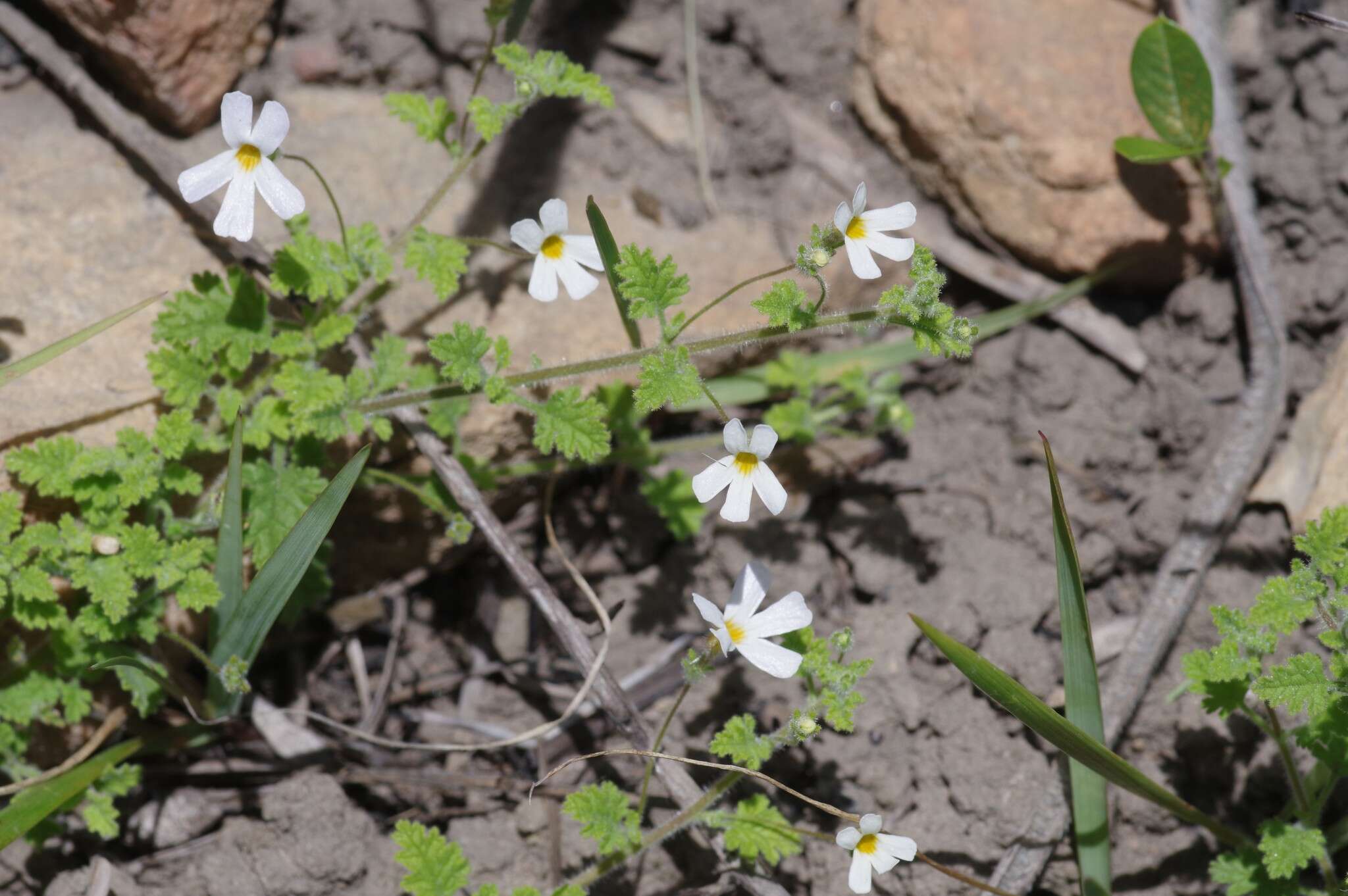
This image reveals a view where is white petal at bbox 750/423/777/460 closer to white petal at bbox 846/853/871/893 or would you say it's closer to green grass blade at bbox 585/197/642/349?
green grass blade at bbox 585/197/642/349

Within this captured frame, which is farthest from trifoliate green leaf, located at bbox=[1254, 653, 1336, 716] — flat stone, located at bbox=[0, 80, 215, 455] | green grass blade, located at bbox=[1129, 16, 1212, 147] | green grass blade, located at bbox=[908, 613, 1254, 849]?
flat stone, located at bbox=[0, 80, 215, 455]

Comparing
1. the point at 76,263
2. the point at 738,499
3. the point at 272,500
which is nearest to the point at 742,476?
the point at 738,499

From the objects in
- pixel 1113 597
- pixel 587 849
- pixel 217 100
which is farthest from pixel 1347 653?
pixel 217 100

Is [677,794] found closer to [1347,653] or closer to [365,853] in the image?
[365,853]

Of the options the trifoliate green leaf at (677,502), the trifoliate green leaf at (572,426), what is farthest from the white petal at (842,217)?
the trifoliate green leaf at (677,502)

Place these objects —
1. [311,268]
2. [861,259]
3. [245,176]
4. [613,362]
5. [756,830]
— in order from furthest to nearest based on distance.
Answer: [311,268] → [613,362] → [756,830] → [245,176] → [861,259]

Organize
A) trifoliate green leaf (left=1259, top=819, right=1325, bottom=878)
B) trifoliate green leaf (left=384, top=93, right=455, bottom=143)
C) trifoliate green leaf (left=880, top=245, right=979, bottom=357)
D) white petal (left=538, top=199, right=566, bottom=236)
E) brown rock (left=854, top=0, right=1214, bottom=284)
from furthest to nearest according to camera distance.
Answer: brown rock (left=854, top=0, right=1214, bottom=284)
trifoliate green leaf (left=384, top=93, right=455, bottom=143)
white petal (left=538, top=199, right=566, bottom=236)
trifoliate green leaf (left=1259, top=819, right=1325, bottom=878)
trifoliate green leaf (left=880, top=245, right=979, bottom=357)

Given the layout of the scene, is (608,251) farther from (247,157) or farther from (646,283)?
(247,157)
